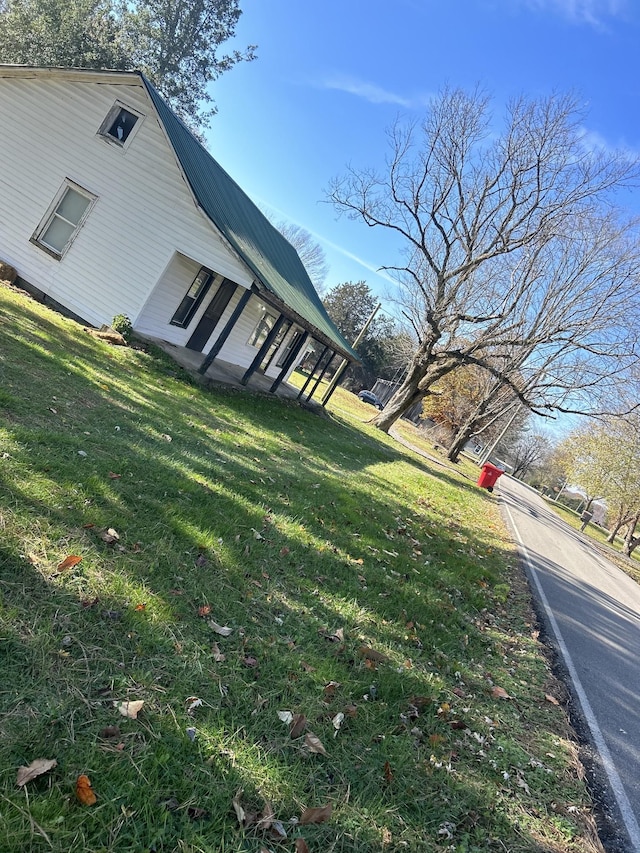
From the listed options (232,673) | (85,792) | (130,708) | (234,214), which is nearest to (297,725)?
(232,673)

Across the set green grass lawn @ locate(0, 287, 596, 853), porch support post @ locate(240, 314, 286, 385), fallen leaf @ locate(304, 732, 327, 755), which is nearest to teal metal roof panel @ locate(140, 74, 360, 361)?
porch support post @ locate(240, 314, 286, 385)

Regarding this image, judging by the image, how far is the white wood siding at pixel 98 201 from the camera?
12469mm

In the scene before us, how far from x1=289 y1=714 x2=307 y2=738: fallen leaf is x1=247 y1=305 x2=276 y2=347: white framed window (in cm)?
1721

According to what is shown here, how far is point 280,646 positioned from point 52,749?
1682 millimetres

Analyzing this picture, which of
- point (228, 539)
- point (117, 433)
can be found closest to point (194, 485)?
point (228, 539)

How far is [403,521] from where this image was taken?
901 centimetres

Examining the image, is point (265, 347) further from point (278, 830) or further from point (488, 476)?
point (488, 476)

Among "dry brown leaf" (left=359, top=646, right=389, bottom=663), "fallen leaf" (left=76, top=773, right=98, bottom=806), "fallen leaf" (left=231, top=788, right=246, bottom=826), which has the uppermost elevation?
"dry brown leaf" (left=359, top=646, right=389, bottom=663)

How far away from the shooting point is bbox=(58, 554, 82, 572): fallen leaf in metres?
3.29

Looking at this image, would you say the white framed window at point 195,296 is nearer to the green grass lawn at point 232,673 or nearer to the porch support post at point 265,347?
the porch support post at point 265,347

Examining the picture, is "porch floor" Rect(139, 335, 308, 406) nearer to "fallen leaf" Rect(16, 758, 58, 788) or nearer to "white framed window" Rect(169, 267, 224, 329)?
"white framed window" Rect(169, 267, 224, 329)

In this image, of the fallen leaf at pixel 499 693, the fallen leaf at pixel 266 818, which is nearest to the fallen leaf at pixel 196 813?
the fallen leaf at pixel 266 818

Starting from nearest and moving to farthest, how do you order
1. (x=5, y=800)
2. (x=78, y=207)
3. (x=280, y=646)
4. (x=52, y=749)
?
(x=5, y=800) → (x=52, y=749) → (x=280, y=646) → (x=78, y=207)

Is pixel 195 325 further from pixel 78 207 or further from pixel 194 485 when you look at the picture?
pixel 194 485
